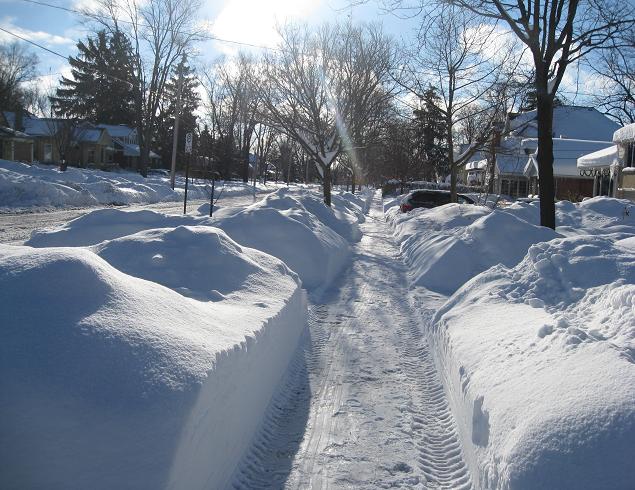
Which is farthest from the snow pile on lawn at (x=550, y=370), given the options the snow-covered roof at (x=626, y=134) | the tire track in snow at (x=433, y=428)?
the snow-covered roof at (x=626, y=134)

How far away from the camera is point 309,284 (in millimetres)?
9945

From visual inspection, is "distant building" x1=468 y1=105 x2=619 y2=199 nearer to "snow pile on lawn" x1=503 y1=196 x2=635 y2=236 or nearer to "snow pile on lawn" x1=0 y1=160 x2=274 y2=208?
"snow pile on lawn" x1=503 y1=196 x2=635 y2=236

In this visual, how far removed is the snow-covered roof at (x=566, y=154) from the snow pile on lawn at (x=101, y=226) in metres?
32.7

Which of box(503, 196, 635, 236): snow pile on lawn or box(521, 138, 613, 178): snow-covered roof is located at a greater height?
box(521, 138, 613, 178): snow-covered roof

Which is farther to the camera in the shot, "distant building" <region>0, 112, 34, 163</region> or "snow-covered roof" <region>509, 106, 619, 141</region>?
"snow-covered roof" <region>509, 106, 619, 141</region>

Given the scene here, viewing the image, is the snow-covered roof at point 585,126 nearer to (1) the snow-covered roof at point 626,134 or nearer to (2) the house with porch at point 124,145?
(1) the snow-covered roof at point 626,134

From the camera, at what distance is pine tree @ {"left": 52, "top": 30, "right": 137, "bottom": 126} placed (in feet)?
219

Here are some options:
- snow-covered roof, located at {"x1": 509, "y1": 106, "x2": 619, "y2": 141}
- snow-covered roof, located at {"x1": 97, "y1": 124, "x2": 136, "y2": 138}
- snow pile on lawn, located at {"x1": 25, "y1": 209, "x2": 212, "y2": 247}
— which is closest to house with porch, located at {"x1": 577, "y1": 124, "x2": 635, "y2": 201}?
snow pile on lawn, located at {"x1": 25, "y1": 209, "x2": 212, "y2": 247}

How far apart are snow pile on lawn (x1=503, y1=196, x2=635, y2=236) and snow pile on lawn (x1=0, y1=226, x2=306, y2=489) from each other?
15.1 meters

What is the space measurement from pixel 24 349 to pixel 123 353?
465mm

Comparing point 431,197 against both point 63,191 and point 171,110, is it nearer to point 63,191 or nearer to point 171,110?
point 63,191

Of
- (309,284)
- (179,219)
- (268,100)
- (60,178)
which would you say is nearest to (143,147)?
(60,178)

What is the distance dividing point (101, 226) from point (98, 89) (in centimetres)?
6489

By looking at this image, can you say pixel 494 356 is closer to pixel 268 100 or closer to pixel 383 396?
pixel 383 396
